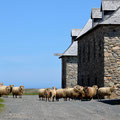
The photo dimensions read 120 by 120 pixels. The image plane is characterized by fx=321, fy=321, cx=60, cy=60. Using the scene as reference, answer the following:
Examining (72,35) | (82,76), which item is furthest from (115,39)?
(72,35)

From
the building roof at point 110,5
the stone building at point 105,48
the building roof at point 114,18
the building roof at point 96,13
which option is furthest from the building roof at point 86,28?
the building roof at point 114,18

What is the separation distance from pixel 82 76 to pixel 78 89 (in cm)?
944

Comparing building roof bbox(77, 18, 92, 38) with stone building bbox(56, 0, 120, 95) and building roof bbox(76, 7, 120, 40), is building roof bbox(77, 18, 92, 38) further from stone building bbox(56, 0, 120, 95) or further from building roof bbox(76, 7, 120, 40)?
building roof bbox(76, 7, 120, 40)

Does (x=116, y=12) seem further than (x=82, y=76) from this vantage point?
No

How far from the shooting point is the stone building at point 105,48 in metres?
27.1

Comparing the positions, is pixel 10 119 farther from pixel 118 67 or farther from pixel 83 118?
pixel 118 67

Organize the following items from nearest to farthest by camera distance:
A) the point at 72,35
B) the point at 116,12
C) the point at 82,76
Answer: the point at 116,12 < the point at 82,76 < the point at 72,35

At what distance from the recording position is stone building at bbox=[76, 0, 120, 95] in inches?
1067

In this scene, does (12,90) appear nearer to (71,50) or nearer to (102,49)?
(102,49)

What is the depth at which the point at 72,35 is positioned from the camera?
50125 millimetres

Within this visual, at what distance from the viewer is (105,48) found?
2723 cm

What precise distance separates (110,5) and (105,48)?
5.52 meters

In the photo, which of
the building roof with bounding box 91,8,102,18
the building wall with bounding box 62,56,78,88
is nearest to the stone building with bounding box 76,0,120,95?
the building roof with bounding box 91,8,102,18

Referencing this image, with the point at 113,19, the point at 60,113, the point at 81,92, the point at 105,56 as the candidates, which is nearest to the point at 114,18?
the point at 113,19
